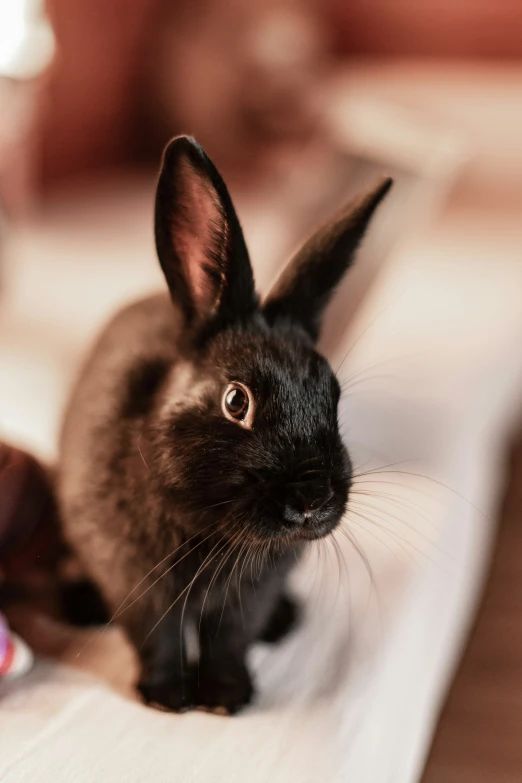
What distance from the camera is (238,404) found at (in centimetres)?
65

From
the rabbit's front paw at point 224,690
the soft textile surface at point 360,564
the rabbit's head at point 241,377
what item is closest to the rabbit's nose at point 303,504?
the rabbit's head at point 241,377

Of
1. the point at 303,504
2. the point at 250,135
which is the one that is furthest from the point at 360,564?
the point at 250,135

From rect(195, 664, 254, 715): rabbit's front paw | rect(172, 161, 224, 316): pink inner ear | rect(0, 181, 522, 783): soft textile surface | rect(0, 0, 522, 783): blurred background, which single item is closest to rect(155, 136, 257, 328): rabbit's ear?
rect(172, 161, 224, 316): pink inner ear

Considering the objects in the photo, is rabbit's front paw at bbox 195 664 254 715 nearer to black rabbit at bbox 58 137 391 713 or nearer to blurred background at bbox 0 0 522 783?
black rabbit at bbox 58 137 391 713

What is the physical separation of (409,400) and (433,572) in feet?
0.98

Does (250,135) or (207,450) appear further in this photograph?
(250,135)

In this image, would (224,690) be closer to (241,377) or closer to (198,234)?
(241,377)

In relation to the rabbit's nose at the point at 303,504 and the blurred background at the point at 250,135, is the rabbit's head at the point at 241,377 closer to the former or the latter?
the rabbit's nose at the point at 303,504

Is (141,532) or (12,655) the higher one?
(141,532)

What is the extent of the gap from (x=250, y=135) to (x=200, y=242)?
140 centimetres

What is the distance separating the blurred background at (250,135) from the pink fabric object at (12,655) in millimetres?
465

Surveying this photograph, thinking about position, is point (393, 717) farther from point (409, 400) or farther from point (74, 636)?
point (409, 400)

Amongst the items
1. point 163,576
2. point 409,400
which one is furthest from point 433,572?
point 163,576

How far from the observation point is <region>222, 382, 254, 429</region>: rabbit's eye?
2.10 feet
